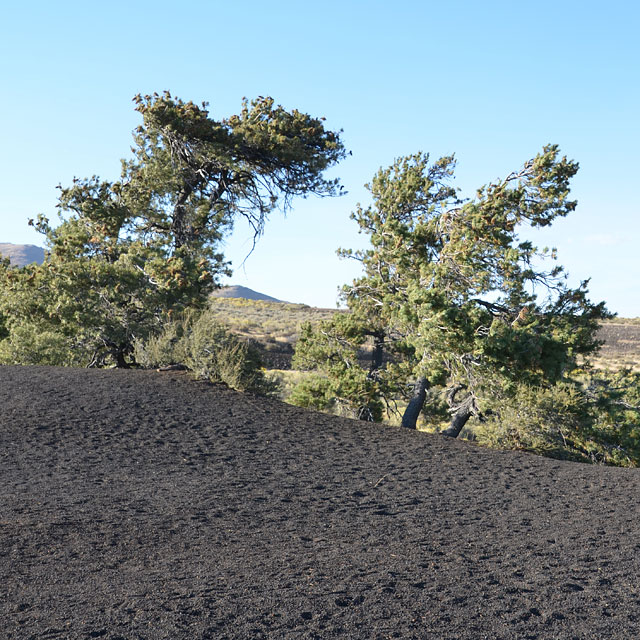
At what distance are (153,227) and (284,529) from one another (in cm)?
1448

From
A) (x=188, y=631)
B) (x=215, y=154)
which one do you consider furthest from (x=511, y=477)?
(x=215, y=154)

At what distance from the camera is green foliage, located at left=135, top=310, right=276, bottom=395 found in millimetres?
14844

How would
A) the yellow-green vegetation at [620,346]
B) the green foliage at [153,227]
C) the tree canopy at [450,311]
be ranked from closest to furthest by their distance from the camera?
the tree canopy at [450,311]
the green foliage at [153,227]
the yellow-green vegetation at [620,346]

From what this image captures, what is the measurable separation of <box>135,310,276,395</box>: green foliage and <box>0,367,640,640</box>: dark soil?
1.70 meters

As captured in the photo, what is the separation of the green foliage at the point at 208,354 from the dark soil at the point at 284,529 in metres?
1.70

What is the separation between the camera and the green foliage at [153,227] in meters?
17.8

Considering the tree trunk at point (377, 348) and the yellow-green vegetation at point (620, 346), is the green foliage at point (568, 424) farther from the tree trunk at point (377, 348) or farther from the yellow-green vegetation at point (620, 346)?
the yellow-green vegetation at point (620, 346)

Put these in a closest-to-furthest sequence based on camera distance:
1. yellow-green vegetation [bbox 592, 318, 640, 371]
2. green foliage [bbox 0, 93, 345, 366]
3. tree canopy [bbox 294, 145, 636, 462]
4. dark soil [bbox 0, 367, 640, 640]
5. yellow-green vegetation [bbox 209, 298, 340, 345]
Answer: dark soil [bbox 0, 367, 640, 640]
tree canopy [bbox 294, 145, 636, 462]
green foliage [bbox 0, 93, 345, 366]
yellow-green vegetation [bbox 592, 318, 640, 371]
yellow-green vegetation [bbox 209, 298, 340, 345]

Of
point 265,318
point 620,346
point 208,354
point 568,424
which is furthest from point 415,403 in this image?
point 620,346

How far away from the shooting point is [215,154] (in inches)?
711

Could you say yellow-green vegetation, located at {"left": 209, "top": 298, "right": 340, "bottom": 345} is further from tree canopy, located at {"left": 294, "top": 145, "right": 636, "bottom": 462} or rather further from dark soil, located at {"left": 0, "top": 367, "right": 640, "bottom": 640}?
dark soil, located at {"left": 0, "top": 367, "right": 640, "bottom": 640}

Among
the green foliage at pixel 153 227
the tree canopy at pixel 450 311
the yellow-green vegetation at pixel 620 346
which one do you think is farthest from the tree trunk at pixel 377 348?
the yellow-green vegetation at pixel 620 346

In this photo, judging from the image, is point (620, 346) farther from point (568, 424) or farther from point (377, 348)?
point (568, 424)

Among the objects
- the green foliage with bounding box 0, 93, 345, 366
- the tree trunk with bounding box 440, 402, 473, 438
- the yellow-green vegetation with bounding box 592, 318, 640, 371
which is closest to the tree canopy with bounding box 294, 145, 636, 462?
the tree trunk with bounding box 440, 402, 473, 438
